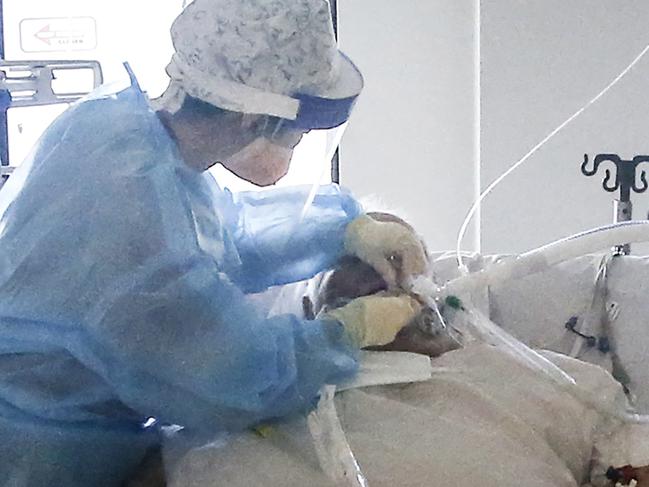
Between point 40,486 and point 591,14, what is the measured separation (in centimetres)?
176

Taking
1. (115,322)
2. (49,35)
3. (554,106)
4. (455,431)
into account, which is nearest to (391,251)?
(455,431)

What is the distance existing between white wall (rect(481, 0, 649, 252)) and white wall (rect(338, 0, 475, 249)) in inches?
8.1

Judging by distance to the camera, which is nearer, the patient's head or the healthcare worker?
the healthcare worker

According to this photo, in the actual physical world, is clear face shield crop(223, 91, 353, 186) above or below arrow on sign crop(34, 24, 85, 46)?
above

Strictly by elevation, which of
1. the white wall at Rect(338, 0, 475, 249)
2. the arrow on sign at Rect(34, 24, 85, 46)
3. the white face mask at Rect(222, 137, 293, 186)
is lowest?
the white wall at Rect(338, 0, 475, 249)

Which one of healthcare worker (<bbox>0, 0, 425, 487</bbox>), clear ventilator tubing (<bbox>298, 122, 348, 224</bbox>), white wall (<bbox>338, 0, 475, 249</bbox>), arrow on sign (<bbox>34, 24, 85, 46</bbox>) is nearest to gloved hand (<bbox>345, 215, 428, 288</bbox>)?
healthcare worker (<bbox>0, 0, 425, 487</bbox>)

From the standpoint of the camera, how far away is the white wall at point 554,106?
239 centimetres

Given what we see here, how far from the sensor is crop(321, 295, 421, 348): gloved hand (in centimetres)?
121

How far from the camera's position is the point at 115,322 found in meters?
1.12

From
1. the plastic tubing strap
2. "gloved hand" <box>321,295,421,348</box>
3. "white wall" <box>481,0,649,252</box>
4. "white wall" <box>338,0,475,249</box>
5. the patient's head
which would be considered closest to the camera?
the plastic tubing strap

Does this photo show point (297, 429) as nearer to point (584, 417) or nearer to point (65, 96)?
point (584, 417)

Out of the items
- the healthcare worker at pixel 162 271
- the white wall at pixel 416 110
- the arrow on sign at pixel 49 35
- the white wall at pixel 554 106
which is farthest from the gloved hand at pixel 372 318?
the arrow on sign at pixel 49 35

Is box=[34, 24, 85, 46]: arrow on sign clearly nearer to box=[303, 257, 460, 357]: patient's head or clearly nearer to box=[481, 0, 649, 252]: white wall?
box=[481, 0, 649, 252]: white wall

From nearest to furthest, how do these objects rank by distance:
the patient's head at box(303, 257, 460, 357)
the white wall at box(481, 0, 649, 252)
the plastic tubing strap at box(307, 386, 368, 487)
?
1. the plastic tubing strap at box(307, 386, 368, 487)
2. the patient's head at box(303, 257, 460, 357)
3. the white wall at box(481, 0, 649, 252)
